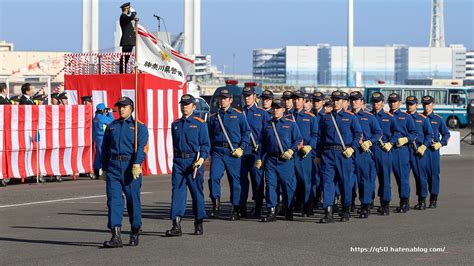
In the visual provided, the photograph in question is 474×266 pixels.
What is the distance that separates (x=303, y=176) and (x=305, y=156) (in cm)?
31

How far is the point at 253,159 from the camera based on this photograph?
53.7ft

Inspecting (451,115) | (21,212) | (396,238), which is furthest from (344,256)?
(451,115)

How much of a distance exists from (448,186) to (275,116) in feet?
26.0

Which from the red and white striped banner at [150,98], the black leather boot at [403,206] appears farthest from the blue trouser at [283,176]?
the red and white striped banner at [150,98]

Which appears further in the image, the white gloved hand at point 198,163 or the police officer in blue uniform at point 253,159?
the police officer in blue uniform at point 253,159

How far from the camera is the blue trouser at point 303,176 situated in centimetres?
1625

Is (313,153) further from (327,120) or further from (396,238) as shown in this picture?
(396,238)

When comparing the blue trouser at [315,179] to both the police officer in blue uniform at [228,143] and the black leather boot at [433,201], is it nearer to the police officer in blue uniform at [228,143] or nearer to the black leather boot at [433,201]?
the police officer in blue uniform at [228,143]

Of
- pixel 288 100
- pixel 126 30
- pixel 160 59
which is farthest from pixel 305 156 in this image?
pixel 160 59

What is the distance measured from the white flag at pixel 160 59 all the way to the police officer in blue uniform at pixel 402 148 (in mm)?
7295

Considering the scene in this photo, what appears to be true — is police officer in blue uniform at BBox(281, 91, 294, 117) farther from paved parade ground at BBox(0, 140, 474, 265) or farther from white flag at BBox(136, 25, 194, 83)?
white flag at BBox(136, 25, 194, 83)

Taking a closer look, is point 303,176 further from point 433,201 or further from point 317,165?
point 433,201

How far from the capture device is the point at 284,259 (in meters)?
11.6

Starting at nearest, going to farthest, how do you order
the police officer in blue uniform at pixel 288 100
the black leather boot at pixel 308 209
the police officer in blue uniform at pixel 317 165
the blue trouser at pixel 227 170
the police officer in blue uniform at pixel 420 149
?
the blue trouser at pixel 227 170
the black leather boot at pixel 308 209
the police officer in blue uniform at pixel 288 100
the police officer in blue uniform at pixel 317 165
the police officer in blue uniform at pixel 420 149
